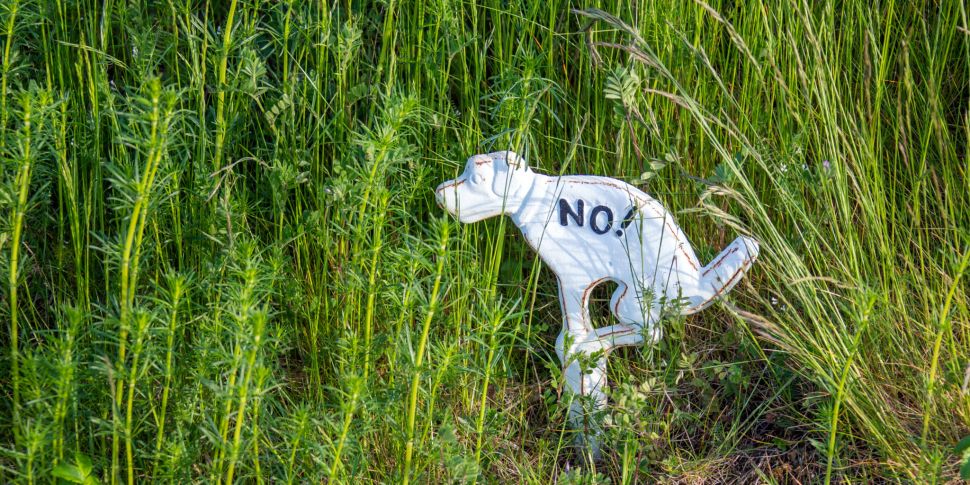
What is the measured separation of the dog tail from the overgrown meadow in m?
0.04

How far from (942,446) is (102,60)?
210cm

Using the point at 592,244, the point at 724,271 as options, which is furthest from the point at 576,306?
the point at 724,271

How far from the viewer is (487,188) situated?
211 centimetres

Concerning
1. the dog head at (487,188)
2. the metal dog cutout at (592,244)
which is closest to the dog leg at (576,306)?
the metal dog cutout at (592,244)

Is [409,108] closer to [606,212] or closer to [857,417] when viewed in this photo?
[606,212]

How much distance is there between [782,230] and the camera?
2.44 meters

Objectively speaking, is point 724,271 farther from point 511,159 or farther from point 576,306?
point 511,159

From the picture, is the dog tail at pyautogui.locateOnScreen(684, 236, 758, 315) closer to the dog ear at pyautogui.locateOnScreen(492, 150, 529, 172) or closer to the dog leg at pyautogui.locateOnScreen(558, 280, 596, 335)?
the dog leg at pyautogui.locateOnScreen(558, 280, 596, 335)

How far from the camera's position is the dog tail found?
2.05 metres

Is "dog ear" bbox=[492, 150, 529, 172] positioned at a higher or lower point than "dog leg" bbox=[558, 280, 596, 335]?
higher

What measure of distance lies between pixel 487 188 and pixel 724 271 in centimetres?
55

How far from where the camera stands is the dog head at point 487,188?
6.89 ft

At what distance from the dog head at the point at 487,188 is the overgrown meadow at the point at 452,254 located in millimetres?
46

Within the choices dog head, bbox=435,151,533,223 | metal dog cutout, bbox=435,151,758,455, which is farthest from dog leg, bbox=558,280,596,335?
dog head, bbox=435,151,533,223
